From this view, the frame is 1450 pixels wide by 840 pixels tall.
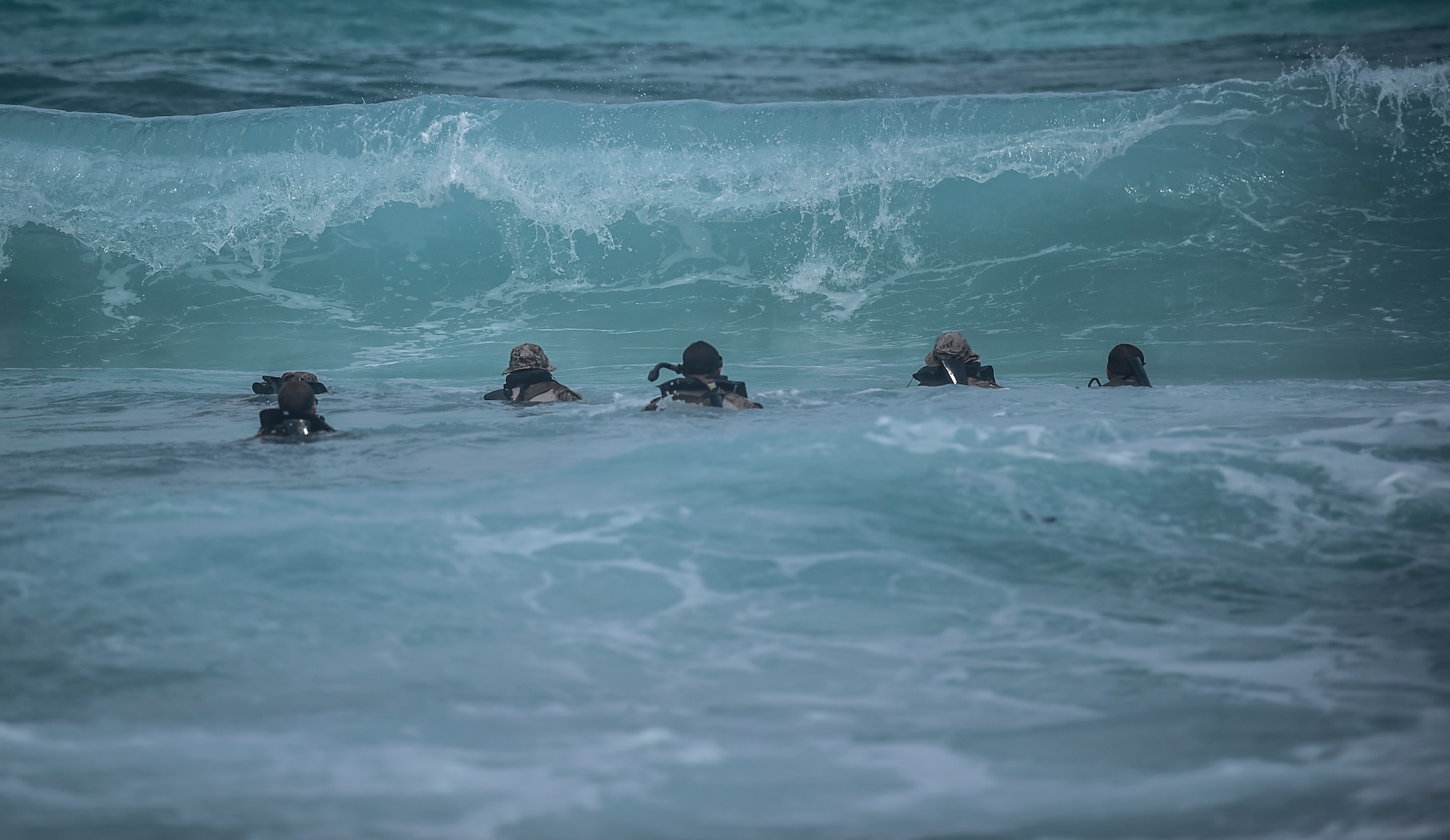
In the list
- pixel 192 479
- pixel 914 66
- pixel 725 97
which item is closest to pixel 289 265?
pixel 725 97

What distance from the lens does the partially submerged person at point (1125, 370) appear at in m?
8.67

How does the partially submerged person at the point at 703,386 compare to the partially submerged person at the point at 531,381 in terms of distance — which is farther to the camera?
the partially submerged person at the point at 531,381

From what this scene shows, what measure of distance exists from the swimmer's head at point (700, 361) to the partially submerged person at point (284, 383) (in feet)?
10.3

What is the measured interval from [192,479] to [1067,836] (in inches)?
198

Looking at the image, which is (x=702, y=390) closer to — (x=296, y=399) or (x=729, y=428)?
(x=729, y=428)

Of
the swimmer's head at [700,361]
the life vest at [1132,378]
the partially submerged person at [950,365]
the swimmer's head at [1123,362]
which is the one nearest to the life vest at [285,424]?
the swimmer's head at [700,361]

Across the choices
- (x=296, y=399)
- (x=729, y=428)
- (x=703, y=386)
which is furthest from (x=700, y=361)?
(x=296, y=399)

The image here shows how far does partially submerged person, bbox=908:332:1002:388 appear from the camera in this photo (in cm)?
865

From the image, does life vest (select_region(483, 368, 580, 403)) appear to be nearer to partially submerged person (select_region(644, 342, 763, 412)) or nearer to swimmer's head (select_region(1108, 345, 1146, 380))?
partially submerged person (select_region(644, 342, 763, 412))

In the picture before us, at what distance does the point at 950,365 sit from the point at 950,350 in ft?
0.38

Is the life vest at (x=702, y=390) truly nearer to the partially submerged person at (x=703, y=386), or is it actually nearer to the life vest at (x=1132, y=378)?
the partially submerged person at (x=703, y=386)

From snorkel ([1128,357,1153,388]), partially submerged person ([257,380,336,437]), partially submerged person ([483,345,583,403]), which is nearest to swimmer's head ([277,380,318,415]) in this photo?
partially submerged person ([257,380,336,437])

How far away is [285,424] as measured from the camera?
272 inches

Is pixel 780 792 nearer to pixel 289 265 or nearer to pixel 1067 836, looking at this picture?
pixel 1067 836
